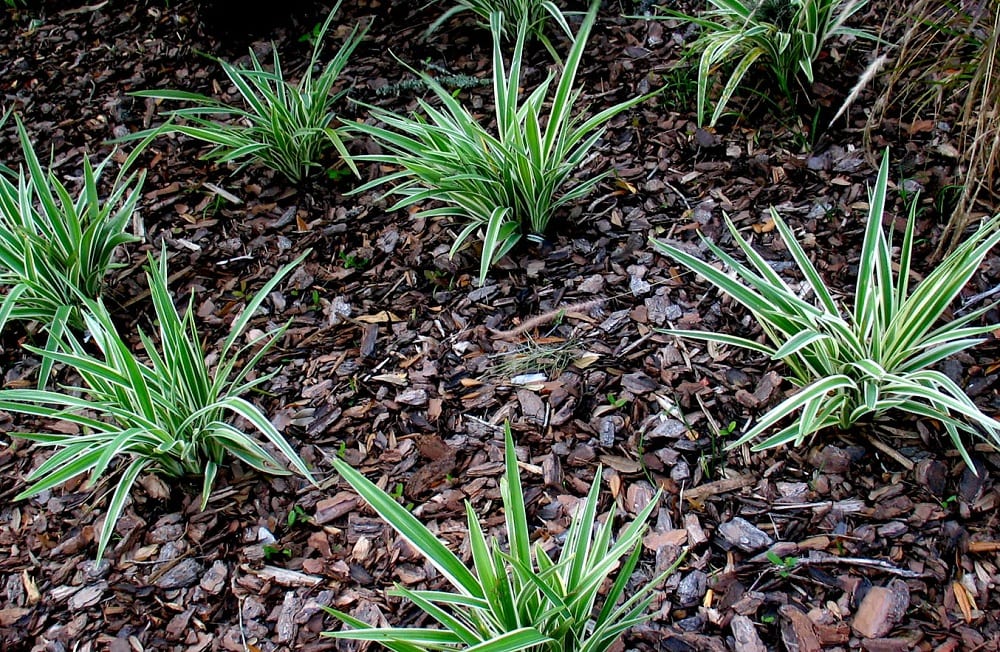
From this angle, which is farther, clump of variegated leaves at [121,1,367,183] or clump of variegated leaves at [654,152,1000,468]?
clump of variegated leaves at [121,1,367,183]

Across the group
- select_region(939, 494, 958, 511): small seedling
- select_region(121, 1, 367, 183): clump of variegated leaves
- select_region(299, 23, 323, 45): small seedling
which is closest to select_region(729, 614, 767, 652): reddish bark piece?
select_region(939, 494, 958, 511): small seedling

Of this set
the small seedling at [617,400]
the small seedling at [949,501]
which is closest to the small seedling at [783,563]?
the small seedling at [949,501]

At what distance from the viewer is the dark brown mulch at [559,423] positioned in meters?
1.71

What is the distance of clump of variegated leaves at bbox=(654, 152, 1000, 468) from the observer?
170 centimetres

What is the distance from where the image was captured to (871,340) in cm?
179

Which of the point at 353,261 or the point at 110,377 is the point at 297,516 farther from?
the point at 353,261

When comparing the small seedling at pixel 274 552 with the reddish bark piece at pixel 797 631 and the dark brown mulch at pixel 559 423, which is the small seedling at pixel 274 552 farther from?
the reddish bark piece at pixel 797 631

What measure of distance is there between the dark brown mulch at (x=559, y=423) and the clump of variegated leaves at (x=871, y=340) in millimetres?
116

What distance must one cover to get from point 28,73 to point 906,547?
3.52 meters

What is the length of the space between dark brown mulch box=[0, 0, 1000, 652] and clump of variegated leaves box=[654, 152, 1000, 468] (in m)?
0.12

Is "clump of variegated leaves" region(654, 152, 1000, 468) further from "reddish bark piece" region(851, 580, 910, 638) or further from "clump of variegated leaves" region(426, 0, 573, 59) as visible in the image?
"clump of variegated leaves" region(426, 0, 573, 59)

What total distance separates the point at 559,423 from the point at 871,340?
0.72m

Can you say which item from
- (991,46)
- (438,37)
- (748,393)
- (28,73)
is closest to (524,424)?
(748,393)

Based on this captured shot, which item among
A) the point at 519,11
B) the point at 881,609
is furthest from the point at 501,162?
the point at 881,609
